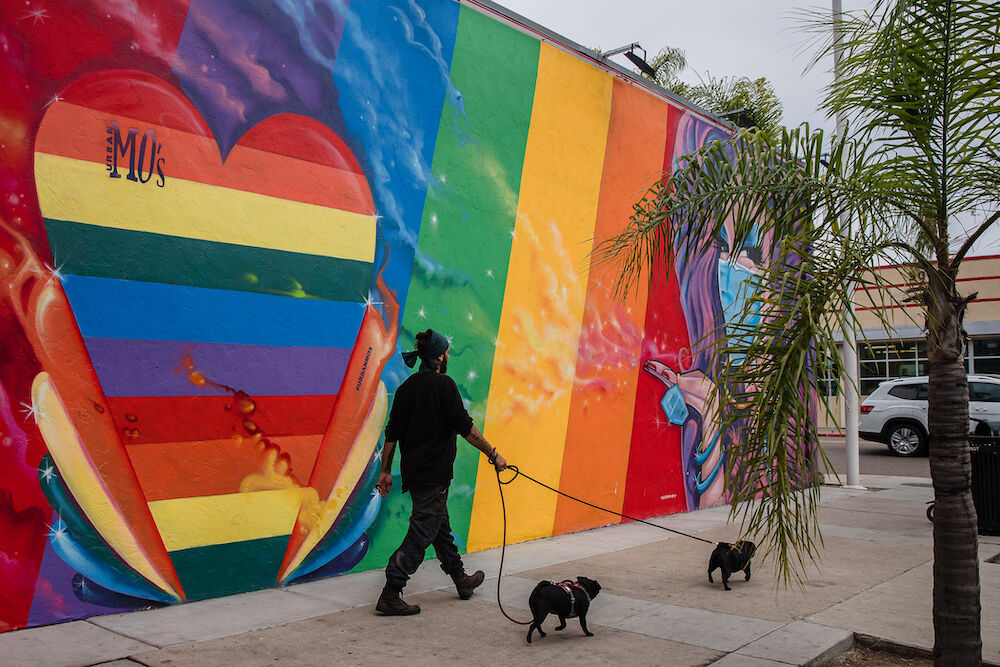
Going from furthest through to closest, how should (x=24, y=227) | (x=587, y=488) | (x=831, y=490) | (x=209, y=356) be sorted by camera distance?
(x=831, y=490)
(x=587, y=488)
(x=209, y=356)
(x=24, y=227)

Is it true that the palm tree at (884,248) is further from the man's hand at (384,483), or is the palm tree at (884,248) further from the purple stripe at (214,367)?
the purple stripe at (214,367)

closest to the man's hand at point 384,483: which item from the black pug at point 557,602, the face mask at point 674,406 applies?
the black pug at point 557,602

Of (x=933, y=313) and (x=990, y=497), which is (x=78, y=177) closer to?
(x=933, y=313)

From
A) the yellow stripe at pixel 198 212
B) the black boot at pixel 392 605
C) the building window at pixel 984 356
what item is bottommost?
the black boot at pixel 392 605

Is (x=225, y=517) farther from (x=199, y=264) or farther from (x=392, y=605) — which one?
(x=199, y=264)

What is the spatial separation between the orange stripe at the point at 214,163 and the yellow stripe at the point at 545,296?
2.09m

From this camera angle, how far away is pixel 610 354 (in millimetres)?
9219

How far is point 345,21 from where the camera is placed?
6527mm

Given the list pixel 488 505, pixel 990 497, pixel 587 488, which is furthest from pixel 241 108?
pixel 990 497

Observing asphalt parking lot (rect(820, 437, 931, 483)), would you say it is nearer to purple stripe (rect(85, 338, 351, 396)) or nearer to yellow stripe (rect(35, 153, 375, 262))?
purple stripe (rect(85, 338, 351, 396))

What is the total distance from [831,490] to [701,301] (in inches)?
176

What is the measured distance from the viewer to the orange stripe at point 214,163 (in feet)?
16.5
